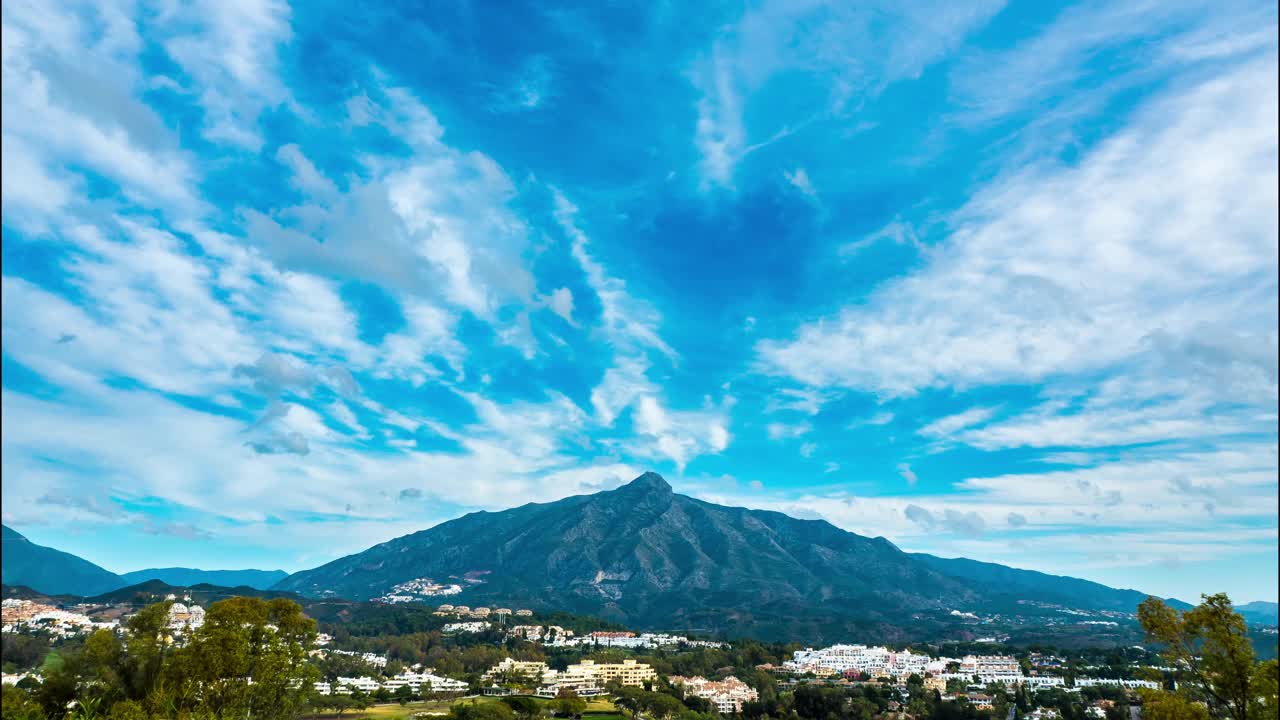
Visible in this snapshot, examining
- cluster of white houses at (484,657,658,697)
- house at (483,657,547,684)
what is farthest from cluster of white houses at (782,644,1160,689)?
house at (483,657,547,684)

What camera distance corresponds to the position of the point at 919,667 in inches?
4001

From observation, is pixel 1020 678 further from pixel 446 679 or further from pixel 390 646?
pixel 390 646

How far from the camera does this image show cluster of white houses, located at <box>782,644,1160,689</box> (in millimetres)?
82744

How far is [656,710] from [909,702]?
2569 cm

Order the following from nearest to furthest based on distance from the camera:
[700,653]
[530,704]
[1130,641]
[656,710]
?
1. [530,704]
2. [656,710]
3. [700,653]
4. [1130,641]

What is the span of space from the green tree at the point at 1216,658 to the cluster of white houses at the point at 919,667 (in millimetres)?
74849

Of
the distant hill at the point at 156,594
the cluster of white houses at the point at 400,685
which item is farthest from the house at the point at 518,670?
the distant hill at the point at 156,594

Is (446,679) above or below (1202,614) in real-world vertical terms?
below

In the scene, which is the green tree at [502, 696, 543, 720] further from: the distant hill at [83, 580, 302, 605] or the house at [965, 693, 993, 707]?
the distant hill at [83, 580, 302, 605]

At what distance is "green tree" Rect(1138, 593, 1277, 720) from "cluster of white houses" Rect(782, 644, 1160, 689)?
7485 centimetres

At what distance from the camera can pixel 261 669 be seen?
2767 centimetres

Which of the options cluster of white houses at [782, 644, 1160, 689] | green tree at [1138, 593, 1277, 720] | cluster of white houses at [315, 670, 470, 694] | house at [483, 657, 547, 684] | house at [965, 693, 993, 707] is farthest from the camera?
house at [483, 657, 547, 684]

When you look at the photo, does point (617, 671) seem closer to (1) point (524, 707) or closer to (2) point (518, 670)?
(2) point (518, 670)

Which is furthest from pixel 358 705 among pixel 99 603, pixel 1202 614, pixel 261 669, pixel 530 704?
pixel 99 603
